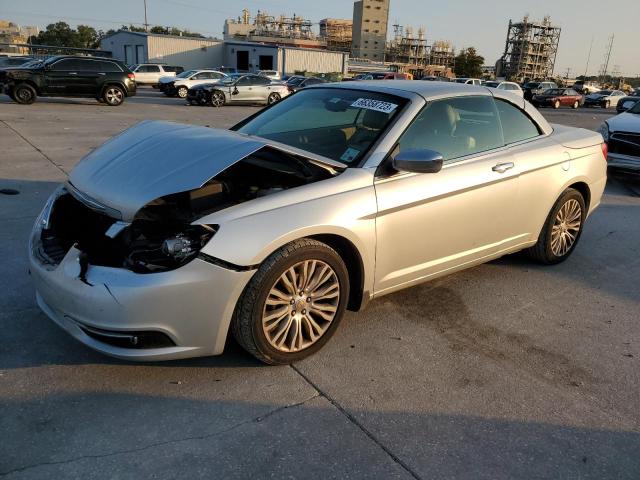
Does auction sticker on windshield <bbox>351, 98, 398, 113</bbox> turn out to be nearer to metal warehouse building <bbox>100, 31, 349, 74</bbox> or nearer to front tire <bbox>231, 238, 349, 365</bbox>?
front tire <bbox>231, 238, 349, 365</bbox>

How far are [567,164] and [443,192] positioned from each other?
5.54 feet

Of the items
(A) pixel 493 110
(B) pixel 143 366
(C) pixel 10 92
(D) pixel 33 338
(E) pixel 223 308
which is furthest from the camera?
(C) pixel 10 92

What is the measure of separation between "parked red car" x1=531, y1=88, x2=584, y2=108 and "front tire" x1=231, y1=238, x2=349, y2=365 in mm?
38491

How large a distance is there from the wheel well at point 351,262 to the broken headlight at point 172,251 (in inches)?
25.9

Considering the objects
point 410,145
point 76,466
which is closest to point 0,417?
point 76,466

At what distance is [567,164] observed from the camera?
4.63m

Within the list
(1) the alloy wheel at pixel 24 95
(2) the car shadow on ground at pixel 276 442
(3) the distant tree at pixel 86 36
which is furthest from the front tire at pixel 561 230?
(3) the distant tree at pixel 86 36

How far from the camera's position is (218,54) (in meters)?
58.1

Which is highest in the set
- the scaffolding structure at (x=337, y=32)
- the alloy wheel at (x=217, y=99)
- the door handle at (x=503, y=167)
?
the scaffolding structure at (x=337, y=32)

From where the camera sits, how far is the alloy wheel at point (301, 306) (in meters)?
2.99

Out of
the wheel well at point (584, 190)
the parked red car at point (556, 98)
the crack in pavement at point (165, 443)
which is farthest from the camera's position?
the parked red car at point (556, 98)

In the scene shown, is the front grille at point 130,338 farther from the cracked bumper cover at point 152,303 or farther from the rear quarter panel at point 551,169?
the rear quarter panel at point 551,169

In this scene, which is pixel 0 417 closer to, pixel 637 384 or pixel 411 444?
pixel 411 444

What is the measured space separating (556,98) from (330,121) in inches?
1502
